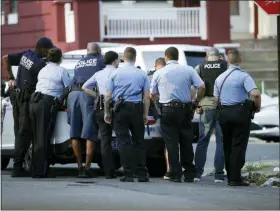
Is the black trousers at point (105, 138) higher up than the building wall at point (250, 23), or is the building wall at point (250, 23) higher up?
the building wall at point (250, 23)

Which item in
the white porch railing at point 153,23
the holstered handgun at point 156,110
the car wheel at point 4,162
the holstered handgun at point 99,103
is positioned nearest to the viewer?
the holstered handgun at point 156,110

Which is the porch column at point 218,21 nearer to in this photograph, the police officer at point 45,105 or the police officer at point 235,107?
the police officer at point 45,105

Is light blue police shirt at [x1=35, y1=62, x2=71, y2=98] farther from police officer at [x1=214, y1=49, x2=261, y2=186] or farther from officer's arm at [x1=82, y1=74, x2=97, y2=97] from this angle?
police officer at [x1=214, y1=49, x2=261, y2=186]

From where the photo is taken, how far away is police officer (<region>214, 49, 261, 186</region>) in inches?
585

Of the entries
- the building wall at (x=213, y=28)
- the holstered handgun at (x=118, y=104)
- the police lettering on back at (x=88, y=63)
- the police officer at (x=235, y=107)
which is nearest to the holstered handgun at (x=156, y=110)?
the holstered handgun at (x=118, y=104)

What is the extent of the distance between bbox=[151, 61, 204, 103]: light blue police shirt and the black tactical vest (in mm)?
607

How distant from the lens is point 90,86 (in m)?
15.6

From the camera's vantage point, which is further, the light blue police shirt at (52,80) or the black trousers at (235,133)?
the light blue police shirt at (52,80)

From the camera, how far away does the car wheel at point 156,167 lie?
16703 mm

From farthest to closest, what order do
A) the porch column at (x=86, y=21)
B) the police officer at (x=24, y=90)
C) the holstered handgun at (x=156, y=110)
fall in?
Answer: the porch column at (x=86, y=21) → the police officer at (x=24, y=90) → the holstered handgun at (x=156, y=110)

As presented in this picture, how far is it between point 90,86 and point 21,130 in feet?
4.09

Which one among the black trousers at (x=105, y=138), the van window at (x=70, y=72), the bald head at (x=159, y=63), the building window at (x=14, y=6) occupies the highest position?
the building window at (x=14, y=6)

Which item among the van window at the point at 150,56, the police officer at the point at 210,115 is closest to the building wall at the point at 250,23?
the van window at the point at 150,56

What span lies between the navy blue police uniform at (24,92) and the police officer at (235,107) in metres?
2.70
